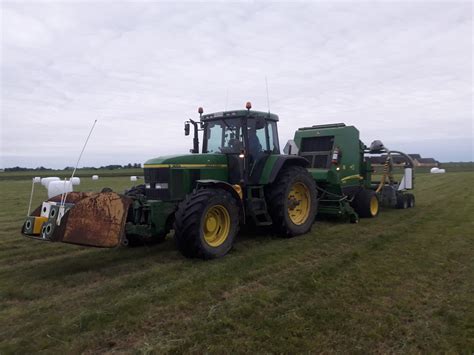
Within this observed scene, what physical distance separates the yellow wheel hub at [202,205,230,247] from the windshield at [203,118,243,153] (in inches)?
54.5

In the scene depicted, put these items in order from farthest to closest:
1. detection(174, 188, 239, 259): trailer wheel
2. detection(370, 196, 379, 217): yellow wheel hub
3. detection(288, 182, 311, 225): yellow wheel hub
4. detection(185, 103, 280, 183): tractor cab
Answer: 1. detection(370, 196, 379, 217): yellow wheel hub
2. detection(288, 182, 311, 225): yellow wheel hub
3. detection(185, 103, 280, 183): tractor cab
4. detection(174, 188, 239, 259): trailer wheel

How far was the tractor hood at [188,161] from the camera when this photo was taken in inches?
264

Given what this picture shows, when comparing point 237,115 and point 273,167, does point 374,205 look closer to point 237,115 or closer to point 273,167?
point 273,167

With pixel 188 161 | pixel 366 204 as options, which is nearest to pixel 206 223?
pixel 188 161

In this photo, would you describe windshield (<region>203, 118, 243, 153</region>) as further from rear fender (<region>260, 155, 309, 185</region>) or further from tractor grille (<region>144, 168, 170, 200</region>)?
tractor grille (<region>144, 168, 170, 200</region>)

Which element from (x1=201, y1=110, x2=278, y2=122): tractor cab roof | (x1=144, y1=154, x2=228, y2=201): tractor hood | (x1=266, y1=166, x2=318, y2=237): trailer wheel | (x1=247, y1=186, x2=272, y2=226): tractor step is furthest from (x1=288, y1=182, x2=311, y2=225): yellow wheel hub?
(x1=144, y1=154, x2=228, y2=201): tractor hood

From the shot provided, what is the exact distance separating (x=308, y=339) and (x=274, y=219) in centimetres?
424

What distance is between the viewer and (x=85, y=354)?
3.42 meters

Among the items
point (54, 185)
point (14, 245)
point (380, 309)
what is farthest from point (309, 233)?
point (54, 185)

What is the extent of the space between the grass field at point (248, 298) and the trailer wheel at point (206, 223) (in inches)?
9.4

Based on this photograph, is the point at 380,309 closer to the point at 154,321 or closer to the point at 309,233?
the point at 154,321

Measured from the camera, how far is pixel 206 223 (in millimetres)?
6297

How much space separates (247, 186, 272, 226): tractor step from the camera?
24.3ft

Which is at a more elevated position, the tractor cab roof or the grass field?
the tractor cab roof
